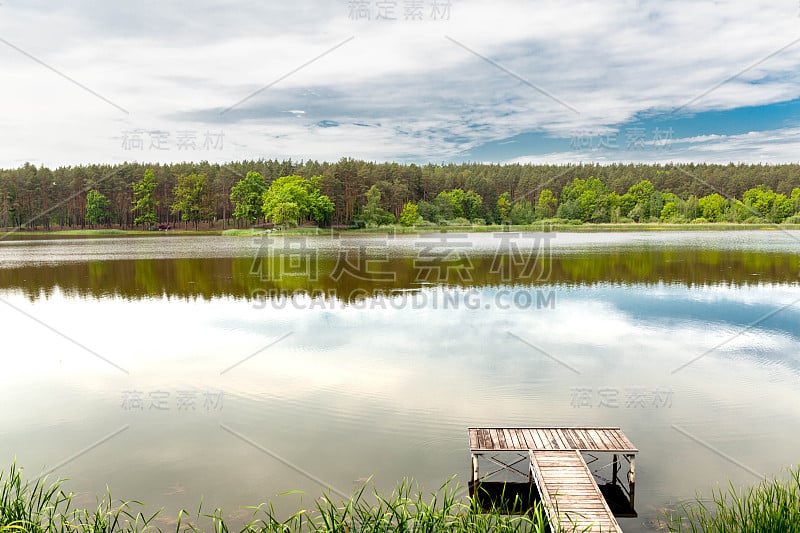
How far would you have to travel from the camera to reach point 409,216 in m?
76.1

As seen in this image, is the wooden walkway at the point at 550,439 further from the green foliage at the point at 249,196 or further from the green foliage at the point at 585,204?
the green foliage at the point at 585,204

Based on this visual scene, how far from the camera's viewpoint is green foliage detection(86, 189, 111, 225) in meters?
72.2

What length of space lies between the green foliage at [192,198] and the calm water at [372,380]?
2228 inches

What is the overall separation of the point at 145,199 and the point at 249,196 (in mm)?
13774

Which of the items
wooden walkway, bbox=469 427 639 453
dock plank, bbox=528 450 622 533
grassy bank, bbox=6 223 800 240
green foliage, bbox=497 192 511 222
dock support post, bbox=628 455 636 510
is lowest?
dock support post, bbox=628 455 636 510

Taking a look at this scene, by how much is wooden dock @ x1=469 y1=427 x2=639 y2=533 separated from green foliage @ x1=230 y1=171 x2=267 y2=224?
67518 millimetres

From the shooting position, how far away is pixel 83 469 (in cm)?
680

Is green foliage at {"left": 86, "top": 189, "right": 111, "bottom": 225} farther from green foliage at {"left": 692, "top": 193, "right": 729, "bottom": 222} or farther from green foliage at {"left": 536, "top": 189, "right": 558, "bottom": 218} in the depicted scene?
green foliage at {"left": 692, "top": 193, "right": 729, "bottom": 222}

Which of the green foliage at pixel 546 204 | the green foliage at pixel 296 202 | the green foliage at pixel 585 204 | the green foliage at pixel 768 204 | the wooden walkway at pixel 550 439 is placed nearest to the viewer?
the wooden walkway at pixel 550 439

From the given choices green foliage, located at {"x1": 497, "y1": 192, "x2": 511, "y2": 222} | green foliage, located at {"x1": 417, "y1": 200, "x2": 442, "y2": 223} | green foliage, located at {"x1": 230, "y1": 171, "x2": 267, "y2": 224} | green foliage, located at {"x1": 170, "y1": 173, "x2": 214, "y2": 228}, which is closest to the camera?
green foliage, located at {"x1": 230, "y1": 171, "x2": 267, "y2": 224}

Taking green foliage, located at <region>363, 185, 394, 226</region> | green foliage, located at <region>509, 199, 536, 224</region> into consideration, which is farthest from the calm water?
green foliage, located at <region>509, 199, 536, 224</region>

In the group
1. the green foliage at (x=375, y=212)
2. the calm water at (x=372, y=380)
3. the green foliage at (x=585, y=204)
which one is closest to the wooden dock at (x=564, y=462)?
the calm water at (x=372, y=380)

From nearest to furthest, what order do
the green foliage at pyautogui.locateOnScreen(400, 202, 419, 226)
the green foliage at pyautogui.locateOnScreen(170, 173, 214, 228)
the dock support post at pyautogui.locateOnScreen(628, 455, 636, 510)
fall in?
the dock support post at pyautogui.locateOnScreen(628, 455, 636, 510) < the green foliage at pyautogui.locateOnScreen(170, 173, 214, 228) < the green foliage at pyautogui.locateOnScreen(400, 202, 419, 226)

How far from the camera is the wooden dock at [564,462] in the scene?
526cm
